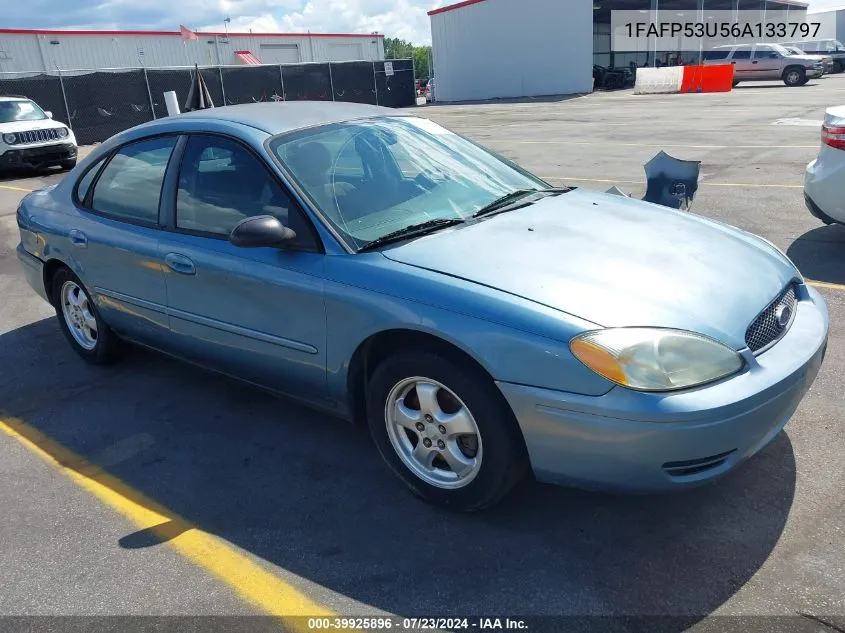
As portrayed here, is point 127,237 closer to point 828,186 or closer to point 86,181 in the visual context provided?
point 86,181

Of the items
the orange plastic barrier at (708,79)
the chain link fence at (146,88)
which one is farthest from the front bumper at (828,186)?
the orange plastic barrier at (708,79)

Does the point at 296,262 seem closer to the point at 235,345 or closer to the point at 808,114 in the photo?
the point at 235,345

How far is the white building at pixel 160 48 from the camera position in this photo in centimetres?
3334

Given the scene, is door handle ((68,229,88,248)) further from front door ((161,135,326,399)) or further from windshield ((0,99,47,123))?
windshield ((0,99,47,123))

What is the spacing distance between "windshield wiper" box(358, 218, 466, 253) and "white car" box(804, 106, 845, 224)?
4.00 meters

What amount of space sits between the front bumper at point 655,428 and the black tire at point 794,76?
32279 mm

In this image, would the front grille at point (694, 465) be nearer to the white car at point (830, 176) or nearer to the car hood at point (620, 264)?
the car hood at point (620, 264)

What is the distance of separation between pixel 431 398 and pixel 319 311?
2.08 ft

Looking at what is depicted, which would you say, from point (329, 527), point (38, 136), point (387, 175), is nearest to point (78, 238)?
point (387, 175)

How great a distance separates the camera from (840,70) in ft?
125

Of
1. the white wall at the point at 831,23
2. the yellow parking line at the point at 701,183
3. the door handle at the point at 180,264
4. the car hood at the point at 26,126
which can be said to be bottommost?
the yellow parking line at the point at 701,183

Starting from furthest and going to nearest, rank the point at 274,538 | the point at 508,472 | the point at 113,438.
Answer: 1. the point at 113,438
2. the point at 274,538
3. the point at 508,472

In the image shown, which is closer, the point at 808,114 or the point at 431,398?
the point at 431,398

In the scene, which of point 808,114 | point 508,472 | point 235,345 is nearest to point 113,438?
point 235,345
